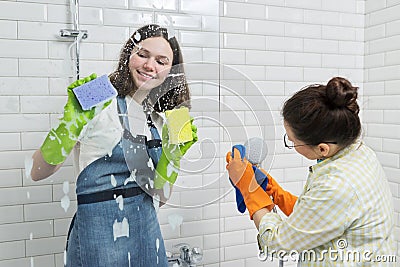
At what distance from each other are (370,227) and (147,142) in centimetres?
61

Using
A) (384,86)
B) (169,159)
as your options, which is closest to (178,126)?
(169,159)

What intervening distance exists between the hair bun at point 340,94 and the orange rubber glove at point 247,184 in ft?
1.02

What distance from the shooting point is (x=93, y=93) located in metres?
1.17

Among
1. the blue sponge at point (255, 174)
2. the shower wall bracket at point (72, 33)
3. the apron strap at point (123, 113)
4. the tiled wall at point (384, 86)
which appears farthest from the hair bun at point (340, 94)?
the tiled wall at point (384, 86)

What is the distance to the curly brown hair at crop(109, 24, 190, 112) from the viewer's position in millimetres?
1243

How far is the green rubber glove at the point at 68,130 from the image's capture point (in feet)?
3.83

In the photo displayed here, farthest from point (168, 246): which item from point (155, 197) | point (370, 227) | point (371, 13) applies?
point (371, 13)

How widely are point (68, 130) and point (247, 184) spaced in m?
0.50

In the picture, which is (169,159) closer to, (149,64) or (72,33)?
(149,64)

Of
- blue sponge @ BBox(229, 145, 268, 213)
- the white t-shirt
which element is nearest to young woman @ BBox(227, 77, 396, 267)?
blue sponge @ BBox(229, 145, 268, 213)

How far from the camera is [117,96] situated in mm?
1228

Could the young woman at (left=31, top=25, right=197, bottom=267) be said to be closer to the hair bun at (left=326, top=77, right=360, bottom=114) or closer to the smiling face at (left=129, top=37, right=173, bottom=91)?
the smiling face at (left=129, top=37, right=173, bottom=91)

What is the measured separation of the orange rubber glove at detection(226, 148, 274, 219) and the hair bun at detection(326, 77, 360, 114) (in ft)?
1.02

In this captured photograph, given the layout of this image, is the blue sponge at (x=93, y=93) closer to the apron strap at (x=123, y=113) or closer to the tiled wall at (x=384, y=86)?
the apron strap at (x=123, y=113)
